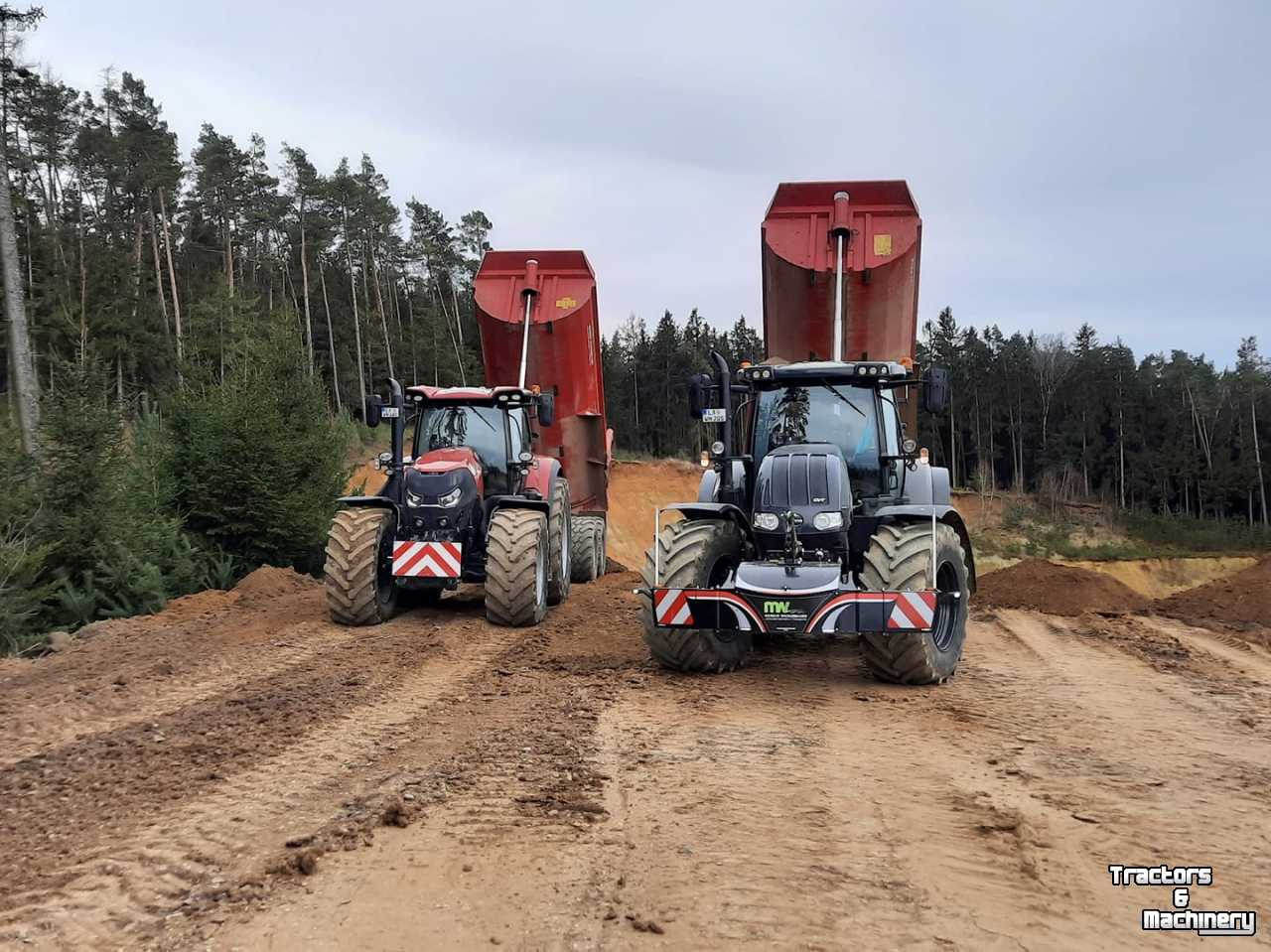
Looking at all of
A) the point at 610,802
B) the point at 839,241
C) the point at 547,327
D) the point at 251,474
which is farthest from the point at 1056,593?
the point at 251,474

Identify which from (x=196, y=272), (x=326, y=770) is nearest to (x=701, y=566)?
(x=326, y=770)

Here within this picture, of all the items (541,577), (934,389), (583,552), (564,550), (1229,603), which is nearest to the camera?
(934,389)

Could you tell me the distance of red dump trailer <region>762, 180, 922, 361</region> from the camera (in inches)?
389

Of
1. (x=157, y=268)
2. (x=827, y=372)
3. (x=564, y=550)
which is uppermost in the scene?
(x=157, y=268)

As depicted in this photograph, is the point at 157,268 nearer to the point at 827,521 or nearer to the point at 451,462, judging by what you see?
the point at 451,462

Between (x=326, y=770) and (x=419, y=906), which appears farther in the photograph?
(x=326, y=770)

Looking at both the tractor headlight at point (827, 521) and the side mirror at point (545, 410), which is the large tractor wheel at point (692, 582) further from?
the side mirror at point (545, 410)

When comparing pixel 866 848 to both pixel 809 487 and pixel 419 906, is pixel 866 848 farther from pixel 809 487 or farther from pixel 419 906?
pixel 809 487

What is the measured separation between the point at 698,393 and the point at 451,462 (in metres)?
3.26

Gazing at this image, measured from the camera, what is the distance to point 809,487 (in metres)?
6.56

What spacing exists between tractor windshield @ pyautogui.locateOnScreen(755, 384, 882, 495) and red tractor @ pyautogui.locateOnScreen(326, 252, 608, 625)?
2587 millimetres

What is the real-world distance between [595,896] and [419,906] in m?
0.59

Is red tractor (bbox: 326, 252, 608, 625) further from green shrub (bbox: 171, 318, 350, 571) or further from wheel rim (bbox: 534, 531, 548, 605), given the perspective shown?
green shrub (bbox: 171, 318, 350, 571)

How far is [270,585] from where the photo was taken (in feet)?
37.5
